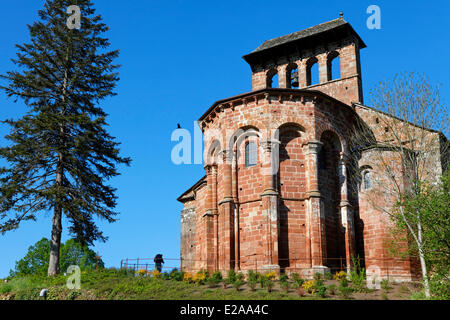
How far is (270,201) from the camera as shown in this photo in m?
23.7

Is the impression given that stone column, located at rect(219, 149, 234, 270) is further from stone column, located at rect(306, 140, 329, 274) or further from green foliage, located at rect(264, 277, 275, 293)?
stone column, located at rect(306, 140, 329, 274)

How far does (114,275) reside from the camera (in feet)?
78.1

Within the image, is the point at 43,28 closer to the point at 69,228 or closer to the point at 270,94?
the point at 69,228

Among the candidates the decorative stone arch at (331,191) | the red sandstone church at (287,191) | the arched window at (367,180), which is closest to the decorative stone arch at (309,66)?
the red sandstone church at (287,191)

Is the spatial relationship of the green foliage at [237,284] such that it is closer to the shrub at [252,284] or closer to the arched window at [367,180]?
the shrub at [252,284]

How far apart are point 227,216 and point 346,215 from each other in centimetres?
573

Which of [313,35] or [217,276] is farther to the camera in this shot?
[313,35]

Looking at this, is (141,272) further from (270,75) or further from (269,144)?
(270,75)

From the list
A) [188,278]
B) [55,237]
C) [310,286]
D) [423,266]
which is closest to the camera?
[423,266]

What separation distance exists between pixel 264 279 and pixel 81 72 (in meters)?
16.0

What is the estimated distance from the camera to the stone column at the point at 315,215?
23.4 metres

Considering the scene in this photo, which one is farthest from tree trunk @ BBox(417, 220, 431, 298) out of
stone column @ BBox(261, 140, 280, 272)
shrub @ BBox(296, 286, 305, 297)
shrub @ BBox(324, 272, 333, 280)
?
stone column @ BBox(261, 140, 280, 272)

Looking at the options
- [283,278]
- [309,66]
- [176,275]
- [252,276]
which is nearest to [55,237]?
[176,275]
